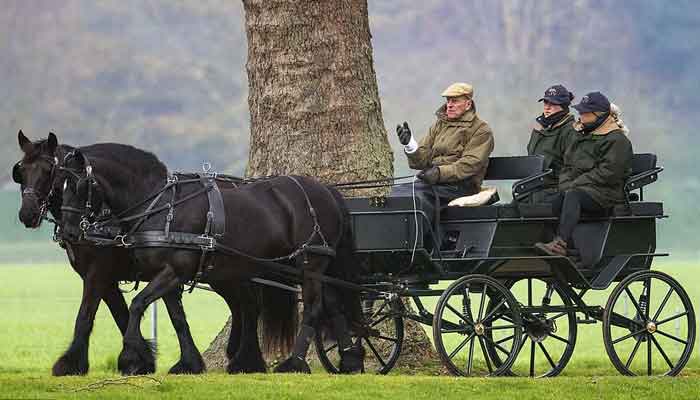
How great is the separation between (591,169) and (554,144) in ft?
1.51

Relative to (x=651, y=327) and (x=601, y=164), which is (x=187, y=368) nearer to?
(x=601, y=164)

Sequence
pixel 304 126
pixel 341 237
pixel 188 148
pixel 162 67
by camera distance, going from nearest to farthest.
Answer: pixel 341 237, pixel 304 126, pixel 188 148, pixel 162 67

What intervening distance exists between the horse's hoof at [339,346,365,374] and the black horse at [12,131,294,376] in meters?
0.69

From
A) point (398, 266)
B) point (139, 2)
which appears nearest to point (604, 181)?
point (398, 266)

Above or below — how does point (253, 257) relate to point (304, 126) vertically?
below

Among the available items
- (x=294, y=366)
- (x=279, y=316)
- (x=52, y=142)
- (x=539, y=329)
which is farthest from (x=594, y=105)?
(x=52, y=142)

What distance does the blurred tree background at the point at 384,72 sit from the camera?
9325cm

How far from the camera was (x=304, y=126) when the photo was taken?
524 inches

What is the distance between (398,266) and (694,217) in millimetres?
85816

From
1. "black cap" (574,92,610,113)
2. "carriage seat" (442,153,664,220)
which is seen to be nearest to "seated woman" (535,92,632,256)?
"black cap" (574,92,610,113)

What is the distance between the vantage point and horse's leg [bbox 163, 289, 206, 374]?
407 inches

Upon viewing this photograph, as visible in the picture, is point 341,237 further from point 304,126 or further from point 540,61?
point 540,61

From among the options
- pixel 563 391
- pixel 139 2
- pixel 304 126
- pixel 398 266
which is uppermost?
pixel 139 2

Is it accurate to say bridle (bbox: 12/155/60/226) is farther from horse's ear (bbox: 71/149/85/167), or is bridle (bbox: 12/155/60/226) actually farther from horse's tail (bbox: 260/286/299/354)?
horse's tail (bbox: 260/286/299/354)
